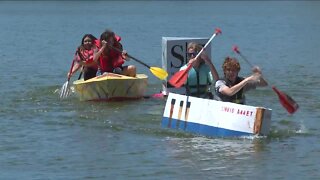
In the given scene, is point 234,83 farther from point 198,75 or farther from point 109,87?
point 109,87

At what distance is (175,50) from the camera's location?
17.2m

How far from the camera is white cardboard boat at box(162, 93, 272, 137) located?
1270 cm

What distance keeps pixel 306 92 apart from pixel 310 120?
3.71 meters

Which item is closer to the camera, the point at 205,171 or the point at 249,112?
the point at 205,171

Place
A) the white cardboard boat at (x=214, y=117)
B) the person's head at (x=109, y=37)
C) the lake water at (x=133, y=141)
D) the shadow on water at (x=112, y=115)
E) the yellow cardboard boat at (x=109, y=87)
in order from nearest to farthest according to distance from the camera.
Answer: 1. the lake water at (x=133, y=141)
2. the white cardboard boat at (x=214, y=117)
3. the shadow on water at (x=112, y=115)
4. the person's head at (x=109, y=37)
5. the yellow cardboard boat at (x=109, y=87)

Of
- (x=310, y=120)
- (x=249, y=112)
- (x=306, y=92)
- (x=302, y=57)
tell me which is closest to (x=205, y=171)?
(x=249, y=112)

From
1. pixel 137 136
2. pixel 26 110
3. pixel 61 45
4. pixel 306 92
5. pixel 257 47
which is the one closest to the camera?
pixel 137 136

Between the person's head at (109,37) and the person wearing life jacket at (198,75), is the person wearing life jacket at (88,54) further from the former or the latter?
the person wearing life jacket at (198,75)

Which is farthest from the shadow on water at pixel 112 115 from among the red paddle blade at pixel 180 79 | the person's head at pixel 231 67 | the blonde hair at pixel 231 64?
the blonde hair at pixel 231 64

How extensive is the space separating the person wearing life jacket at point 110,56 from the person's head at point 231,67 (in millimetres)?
4693

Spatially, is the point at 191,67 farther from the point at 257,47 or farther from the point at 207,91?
the point at 257,47

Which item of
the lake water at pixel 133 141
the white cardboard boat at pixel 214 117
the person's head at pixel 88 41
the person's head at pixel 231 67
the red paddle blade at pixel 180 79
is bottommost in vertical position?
the lake water at pixel 133 141

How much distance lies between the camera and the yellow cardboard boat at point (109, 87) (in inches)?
687

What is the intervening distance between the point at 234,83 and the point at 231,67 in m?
0.28
